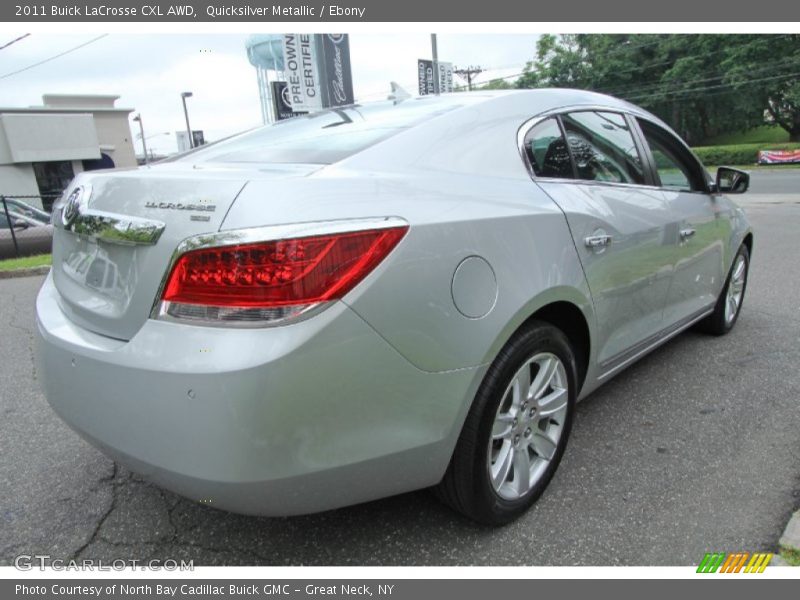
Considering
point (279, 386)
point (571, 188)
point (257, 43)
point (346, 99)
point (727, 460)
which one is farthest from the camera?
point (257, 43)

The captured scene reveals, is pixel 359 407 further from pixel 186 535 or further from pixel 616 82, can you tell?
pixel 616 82

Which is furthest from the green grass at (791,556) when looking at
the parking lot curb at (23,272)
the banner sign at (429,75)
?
the banner sign at (429,75)

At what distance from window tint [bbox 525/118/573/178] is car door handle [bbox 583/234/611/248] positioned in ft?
0.96

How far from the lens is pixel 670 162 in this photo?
341 cm

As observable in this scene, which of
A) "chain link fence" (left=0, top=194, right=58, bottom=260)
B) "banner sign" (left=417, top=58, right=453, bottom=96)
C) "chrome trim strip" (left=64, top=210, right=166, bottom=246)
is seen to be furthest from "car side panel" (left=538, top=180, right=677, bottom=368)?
"banner sign" (left=417, top=58, right=453, bottom=96)

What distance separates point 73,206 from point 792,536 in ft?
9.15

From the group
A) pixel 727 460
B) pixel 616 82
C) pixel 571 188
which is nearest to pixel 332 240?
pixel 571 188

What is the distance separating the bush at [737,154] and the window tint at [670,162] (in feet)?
121

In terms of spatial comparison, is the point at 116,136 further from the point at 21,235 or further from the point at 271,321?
the point at 271,321

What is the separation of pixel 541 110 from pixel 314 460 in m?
1.76

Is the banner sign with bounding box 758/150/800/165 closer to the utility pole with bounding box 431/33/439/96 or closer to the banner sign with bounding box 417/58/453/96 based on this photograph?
the banner sign with bounding box 417/58/453/96

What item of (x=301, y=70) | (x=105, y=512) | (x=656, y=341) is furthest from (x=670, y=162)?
(x=301, y=70)

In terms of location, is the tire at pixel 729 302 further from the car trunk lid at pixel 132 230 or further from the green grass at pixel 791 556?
the car trunk lid at pixel 132 230

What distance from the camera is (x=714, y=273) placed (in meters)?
3.73
